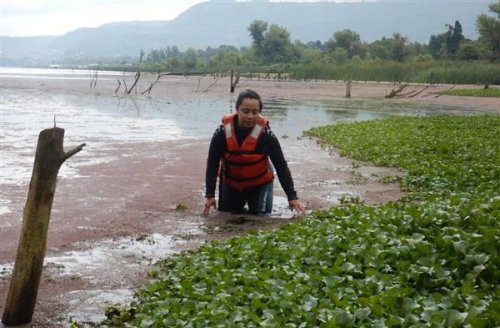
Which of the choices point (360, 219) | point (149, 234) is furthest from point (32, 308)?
point (360, 219)

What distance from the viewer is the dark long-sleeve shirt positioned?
31.3 ft

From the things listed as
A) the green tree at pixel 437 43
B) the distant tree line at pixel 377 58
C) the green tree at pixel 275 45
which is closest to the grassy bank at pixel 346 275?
the distant tree line at pixel 377 58

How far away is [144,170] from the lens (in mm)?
14891

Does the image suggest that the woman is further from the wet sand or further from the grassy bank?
the grassy bank

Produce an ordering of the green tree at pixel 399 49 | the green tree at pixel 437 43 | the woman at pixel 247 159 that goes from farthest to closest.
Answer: the green tree at pixel 437 43
the green tree at pixel 399 49
the woman at pixel 247 159

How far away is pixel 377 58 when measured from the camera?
107 meters

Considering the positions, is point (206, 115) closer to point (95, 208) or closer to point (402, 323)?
point (95, 208)

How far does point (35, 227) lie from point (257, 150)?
14.4ft

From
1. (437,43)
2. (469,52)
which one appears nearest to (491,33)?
(469,52)

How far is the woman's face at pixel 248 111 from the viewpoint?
911 cm

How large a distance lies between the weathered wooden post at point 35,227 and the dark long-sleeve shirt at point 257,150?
3940 mm

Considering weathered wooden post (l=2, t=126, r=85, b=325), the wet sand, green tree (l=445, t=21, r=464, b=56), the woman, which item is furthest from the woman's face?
green tree (l=445, t=21, r=464, b=56)

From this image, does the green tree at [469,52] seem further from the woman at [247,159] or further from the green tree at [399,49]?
the woman at [247,159]

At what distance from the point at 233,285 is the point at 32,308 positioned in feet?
6.07
